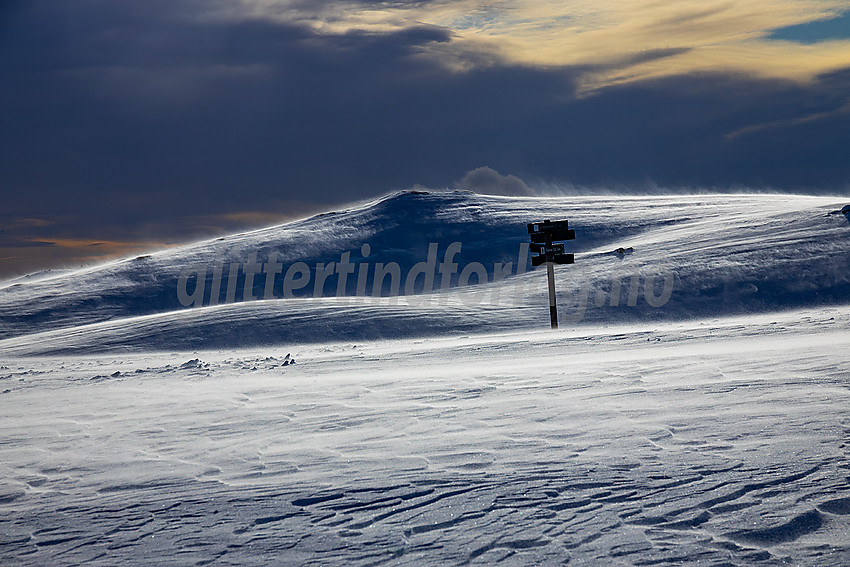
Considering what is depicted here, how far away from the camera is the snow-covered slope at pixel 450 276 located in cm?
2022

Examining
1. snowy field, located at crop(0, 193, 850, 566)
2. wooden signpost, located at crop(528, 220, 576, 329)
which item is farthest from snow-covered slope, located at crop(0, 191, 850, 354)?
snowy field, located at crop(0, 193, 850, 566)

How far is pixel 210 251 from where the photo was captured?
34469 mm

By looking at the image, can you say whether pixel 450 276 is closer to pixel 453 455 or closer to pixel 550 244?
pixel 550 244

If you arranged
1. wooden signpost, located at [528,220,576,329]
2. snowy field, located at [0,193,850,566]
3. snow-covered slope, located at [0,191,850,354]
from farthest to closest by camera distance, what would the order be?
wooden signpost, located at [528,220,576,329]
snow-covered slope, located at [0,191,850,354]
snowy field, located at [0,193,850,566]

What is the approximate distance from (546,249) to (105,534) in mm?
17864

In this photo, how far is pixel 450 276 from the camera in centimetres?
2820

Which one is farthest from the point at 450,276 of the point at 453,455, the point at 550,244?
the point at 453,455

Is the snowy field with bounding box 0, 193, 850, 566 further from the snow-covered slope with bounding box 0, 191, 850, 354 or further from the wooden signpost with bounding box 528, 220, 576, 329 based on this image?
the wooden signpost with bounding box 528, 220, 576, 329

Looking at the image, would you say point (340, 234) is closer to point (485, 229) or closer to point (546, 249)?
point (485, 229)

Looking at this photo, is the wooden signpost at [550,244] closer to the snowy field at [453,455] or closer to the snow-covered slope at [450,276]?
the snow-covered slope at [450,276]

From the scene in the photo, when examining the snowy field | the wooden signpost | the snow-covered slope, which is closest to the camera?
the snowy field

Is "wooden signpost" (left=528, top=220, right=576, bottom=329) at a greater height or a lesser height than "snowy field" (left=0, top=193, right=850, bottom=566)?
greater

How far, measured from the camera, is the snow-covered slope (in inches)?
796

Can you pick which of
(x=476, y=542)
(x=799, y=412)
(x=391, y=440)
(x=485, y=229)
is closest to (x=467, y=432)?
(x=391, y=440)
